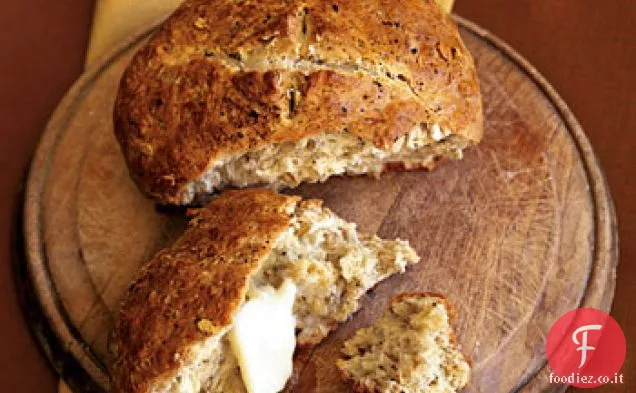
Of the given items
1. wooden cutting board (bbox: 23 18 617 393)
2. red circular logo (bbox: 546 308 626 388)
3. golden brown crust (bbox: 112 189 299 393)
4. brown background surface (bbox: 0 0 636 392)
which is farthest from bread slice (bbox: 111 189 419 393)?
brown background surface (bbox: 0 0 636 392)

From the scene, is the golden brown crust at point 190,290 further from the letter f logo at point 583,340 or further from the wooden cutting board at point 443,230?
the letter f logo at point 583,340

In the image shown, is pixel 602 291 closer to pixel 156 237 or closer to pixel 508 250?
pixel 508 250

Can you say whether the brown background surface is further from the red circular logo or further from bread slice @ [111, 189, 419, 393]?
bread slice @ [111, 189, 419, 393]

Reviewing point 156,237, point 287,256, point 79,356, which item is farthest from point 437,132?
point 79,356

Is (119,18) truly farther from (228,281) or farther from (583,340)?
(583,340)

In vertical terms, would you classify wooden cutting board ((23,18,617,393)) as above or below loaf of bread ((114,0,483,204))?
→ below

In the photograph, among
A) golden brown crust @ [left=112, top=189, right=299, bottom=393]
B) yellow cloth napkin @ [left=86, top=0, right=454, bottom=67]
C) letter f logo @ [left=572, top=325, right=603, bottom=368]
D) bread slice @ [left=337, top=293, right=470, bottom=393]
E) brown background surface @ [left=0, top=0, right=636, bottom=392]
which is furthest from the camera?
yellow cloth napkin @ [left=86, top=0, right=454, bottom=67]
